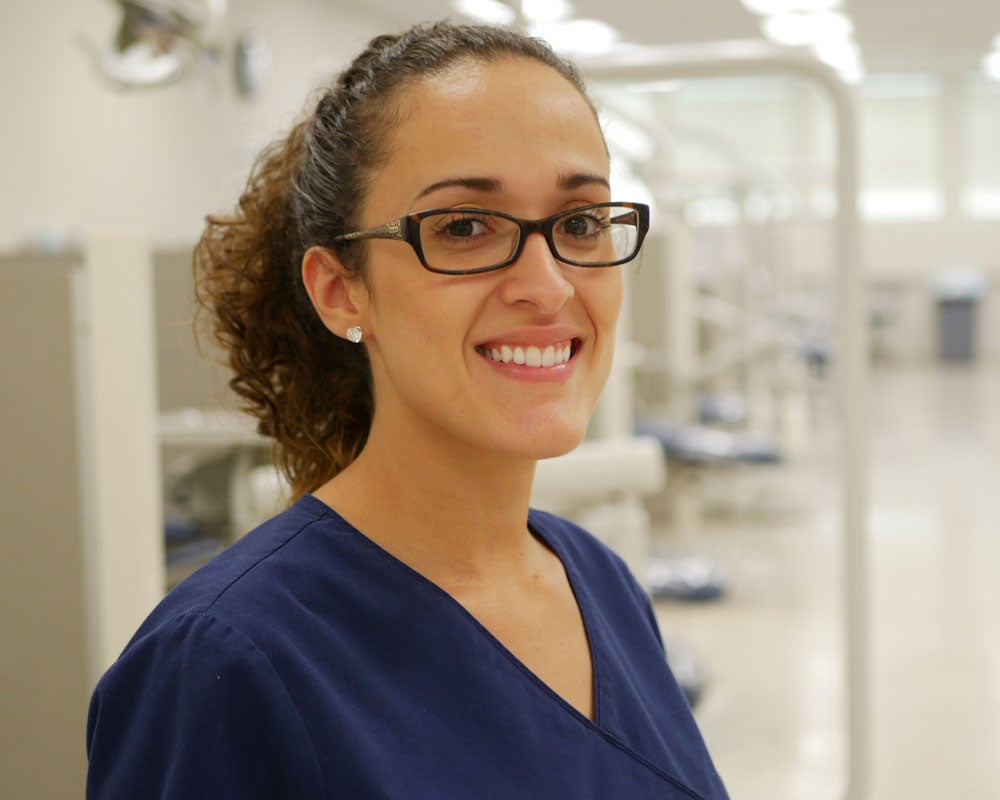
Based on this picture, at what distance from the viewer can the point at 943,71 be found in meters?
12.5

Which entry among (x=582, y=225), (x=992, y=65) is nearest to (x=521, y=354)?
(x=582, y=225)

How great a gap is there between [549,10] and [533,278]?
7.90 metres

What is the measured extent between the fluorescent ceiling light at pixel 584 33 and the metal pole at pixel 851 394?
705 centimetres

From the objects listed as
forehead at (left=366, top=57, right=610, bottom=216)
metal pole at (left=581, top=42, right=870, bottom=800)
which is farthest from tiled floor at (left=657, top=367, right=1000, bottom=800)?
forehead at (left=366, top=57, right=610, bottom=216)

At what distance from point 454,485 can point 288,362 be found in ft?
0.81

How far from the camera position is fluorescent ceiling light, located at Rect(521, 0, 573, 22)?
7936 millimetres

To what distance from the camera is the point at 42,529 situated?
5.41 ft

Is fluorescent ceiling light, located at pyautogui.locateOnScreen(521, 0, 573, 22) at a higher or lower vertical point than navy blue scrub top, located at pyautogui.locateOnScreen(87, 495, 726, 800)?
higher

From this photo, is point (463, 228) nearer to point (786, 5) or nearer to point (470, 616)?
point (470, 616)

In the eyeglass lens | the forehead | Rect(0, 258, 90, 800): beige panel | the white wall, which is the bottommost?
Rect(0, 258, 90, 800): beige panel

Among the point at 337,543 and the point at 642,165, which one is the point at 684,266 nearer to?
the point at 642,165

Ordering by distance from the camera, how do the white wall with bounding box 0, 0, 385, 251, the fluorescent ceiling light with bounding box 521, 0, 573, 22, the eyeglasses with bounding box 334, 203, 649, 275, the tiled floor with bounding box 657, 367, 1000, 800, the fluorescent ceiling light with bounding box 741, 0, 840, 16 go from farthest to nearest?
1. the fluorescent ceiling light with bounding box 741, 0, 840, 16
2. the fluorescent ceiling light with bounding box 521, 0, 573, 22
3. the white wall with bounding box 0, 0, 385, 251
4. the tiled floor with bounding box 657, 367, 1000, 800
5. the eyeglasses with bounding box 334, 203, 649, 275

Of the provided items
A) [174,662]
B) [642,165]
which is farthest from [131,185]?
[174,662]

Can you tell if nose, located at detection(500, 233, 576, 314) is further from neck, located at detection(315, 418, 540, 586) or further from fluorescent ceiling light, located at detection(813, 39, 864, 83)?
fluorescent ceiling light, located at detection(813, 39, 864, 83)
